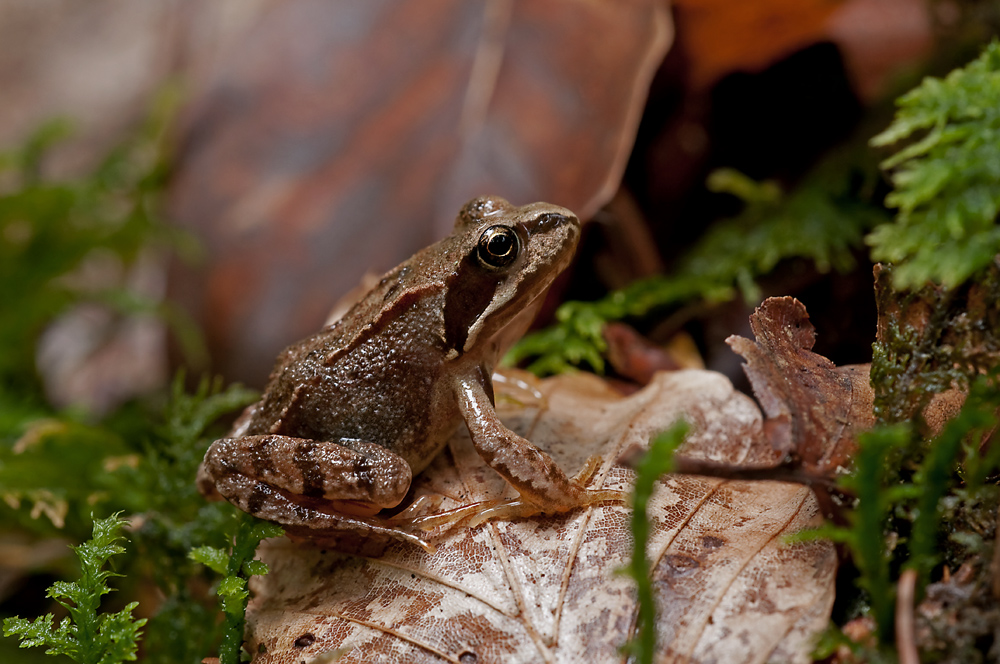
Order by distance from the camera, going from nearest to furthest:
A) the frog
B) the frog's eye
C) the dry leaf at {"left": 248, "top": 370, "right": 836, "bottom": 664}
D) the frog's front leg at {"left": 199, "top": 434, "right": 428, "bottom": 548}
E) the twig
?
the twig, the dry leaf at {"left": 248, "top": 370, "right": 836, "bottom": 664}, the frog's front leg at {"left": 199, "top": 434, "right": 428, "bottom": 548}, the frog, the frog's eye

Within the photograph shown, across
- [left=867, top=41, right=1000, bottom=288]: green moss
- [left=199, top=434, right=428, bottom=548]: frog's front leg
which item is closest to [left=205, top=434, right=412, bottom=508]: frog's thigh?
[left=199, top=434, right=428, bottom=548]: frog's front leg

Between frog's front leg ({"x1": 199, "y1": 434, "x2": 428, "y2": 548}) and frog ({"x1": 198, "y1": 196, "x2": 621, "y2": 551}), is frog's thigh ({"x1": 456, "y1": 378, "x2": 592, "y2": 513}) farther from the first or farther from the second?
frog's front leg ({"x1": 199, "y1": 434, "x2": 428, "y2": 548})

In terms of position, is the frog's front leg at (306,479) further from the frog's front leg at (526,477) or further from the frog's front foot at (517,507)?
the frog's front leg at (526,477)

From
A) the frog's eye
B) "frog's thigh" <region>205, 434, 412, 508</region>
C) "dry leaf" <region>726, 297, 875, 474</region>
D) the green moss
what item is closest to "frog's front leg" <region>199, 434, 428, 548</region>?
→ "frog's thigh" <region>205, 434, 412, 508</region>

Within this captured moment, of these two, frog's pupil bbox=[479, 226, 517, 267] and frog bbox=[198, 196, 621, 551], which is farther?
frog's pupil bbox=[479, 226, 517, 267]

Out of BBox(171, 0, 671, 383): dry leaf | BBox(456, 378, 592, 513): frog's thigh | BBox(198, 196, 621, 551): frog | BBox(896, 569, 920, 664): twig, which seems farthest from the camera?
BBox(171, 0, 671, 383): dry leaf

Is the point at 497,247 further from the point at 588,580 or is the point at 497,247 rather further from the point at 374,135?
the point at 374,135

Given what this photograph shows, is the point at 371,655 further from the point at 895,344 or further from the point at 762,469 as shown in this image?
the point at 895,344

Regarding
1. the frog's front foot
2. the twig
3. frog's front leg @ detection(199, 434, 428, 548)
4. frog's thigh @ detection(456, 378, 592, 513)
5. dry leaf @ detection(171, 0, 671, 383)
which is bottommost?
the twig

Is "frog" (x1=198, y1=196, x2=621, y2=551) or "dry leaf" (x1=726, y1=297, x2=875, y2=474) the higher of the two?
"frog" (x1=198, y1=196, x2=621, y2=551)

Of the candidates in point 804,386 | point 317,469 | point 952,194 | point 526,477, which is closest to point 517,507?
point 526,477
